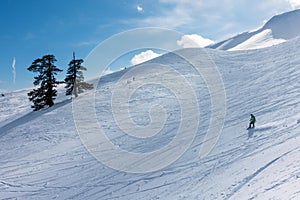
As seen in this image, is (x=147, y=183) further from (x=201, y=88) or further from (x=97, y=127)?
(x=201, y=88)

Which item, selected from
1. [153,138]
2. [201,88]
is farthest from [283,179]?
[201,88]

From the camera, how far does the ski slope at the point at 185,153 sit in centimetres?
1120

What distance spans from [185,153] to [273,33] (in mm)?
127851

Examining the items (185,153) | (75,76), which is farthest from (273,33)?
(185,153)

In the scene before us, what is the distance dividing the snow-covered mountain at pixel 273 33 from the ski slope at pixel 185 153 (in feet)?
292

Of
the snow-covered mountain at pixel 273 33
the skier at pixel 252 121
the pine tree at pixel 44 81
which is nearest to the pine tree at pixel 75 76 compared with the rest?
the pine tree at pixel 44 81

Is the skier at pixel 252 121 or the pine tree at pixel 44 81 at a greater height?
the pine tree at pixel 44 81

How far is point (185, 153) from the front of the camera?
16453mm

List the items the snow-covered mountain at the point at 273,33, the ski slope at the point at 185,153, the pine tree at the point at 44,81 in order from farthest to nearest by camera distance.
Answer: the snow-covered mountain at the point at 273,33 < the pine tree at the point at 44,81 < the ski slope at the point at 185,153

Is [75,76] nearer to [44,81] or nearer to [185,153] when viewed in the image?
[44,81]

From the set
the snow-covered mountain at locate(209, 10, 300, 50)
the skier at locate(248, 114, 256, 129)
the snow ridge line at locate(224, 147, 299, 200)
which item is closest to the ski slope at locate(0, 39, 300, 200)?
the snow ridge line at locate(224, 147, 299, 200)

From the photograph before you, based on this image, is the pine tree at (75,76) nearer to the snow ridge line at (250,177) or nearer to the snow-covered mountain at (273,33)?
the snow ridge line at (250,177)

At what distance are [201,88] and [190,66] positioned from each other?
1266cm

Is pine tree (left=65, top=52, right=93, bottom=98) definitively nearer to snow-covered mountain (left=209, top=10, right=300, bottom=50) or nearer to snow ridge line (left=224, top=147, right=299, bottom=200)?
snow ridge line (left=224, top=147, right=299, bottom=200)
